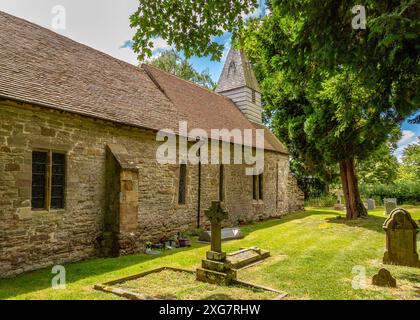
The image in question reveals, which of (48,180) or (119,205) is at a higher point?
(48,180)

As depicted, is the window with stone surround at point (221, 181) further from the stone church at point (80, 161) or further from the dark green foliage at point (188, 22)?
the dark green foliage at point (188, 22)

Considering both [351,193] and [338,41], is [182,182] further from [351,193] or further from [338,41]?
[351,193]

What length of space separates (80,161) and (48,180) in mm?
1126

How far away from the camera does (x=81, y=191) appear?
31.5 feet

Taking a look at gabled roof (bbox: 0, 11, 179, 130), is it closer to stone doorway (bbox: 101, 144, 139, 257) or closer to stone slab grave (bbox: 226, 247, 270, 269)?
stone doorway (bbox: 101, 144, 139, 257)

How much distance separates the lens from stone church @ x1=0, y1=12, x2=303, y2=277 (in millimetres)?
8039

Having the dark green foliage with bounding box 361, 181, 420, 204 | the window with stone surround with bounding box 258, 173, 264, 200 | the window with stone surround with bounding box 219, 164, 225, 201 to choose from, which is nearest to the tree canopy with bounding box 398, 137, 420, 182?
the dark green foliage with bounding box 361, 181, 420, 204

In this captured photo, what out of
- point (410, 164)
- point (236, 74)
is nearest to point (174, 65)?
point (236, 74)

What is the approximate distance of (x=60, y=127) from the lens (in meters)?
9.07

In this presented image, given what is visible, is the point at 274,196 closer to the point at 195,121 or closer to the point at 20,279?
the point at 195,121

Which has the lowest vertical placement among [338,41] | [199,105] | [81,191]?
[81,191]

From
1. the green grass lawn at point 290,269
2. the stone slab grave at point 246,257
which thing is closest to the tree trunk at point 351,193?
the green grass lawn at point 290,269

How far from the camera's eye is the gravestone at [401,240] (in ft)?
26.5
